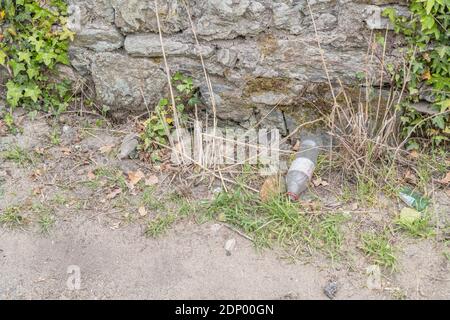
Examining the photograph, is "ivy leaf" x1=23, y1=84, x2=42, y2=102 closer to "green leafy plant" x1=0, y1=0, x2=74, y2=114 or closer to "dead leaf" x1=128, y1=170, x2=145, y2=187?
"green leafy plant" x1=0, y1=0, x2=74, y2=114

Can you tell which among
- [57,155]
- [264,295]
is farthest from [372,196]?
[57,155]

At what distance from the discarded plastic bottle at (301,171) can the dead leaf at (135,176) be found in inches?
41.5

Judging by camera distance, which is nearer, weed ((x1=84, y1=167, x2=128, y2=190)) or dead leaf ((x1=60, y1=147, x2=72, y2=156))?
weed ((x1=84, y1=167, x2=128, y2=190))

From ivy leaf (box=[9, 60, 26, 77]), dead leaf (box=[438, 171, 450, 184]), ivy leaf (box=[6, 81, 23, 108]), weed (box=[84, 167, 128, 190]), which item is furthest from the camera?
ivy leaf (box=[6, 81, 23, 108])

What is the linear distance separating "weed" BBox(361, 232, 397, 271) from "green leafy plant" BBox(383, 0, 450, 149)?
860mm

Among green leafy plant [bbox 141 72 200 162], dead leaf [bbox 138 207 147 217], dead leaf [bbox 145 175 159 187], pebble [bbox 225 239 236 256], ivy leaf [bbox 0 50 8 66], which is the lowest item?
pebble [bbox 225 239 236 256]

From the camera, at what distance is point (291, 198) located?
359cm

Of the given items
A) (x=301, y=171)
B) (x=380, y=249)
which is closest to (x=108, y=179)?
(x=301, y=171)

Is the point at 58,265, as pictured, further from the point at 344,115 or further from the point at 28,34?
the point at 344,115

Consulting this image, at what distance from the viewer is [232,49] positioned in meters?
3.87

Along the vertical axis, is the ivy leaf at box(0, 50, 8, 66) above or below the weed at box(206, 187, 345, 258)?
above

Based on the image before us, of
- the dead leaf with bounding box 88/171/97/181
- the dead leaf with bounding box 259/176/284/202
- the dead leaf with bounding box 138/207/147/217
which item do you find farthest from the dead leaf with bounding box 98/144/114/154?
the dead leaf with bounding box 259/176/284/202

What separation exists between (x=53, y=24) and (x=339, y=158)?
93.0 inches

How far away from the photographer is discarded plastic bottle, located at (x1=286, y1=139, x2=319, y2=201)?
361cm
